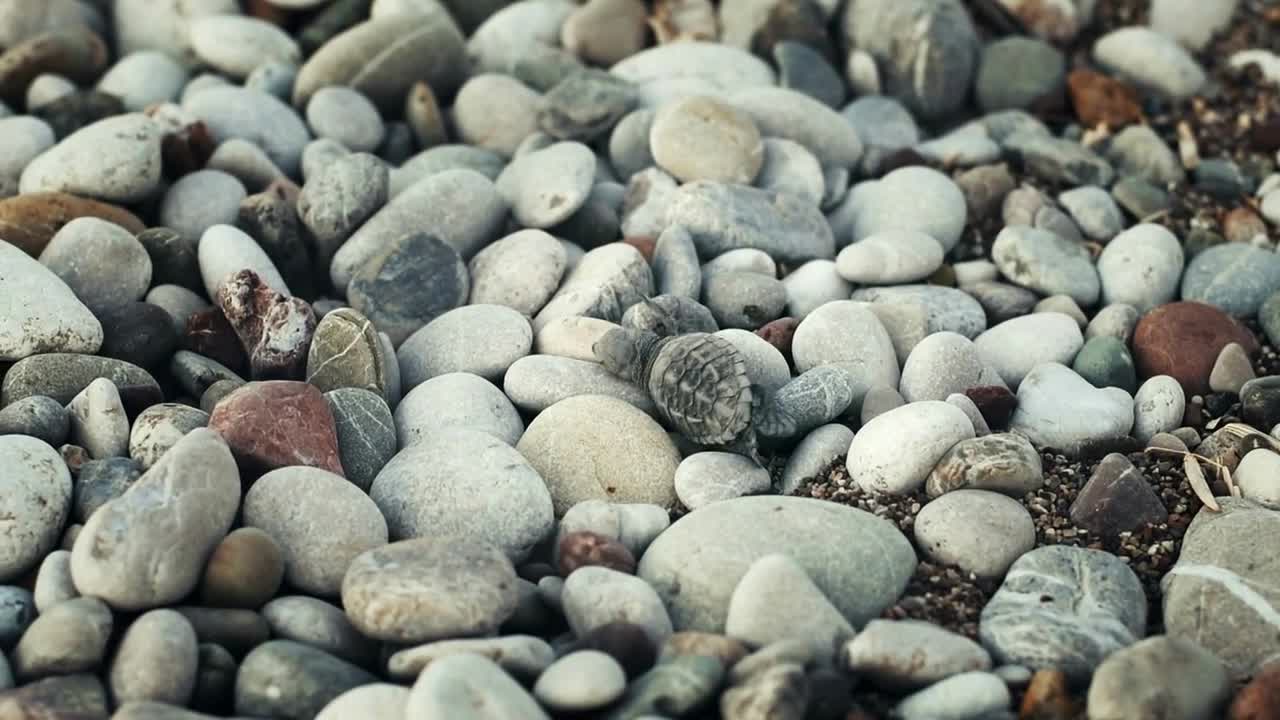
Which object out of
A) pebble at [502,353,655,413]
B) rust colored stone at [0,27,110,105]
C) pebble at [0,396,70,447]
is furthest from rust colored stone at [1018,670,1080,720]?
rust colored stone at [0,27,110,105]

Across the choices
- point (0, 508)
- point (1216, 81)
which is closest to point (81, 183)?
point (0, 508)

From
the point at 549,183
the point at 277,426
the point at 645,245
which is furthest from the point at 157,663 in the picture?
Result: the point at 549,183

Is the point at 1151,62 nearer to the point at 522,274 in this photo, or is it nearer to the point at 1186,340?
the point at 1186,340

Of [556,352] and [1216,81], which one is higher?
[1216,81]

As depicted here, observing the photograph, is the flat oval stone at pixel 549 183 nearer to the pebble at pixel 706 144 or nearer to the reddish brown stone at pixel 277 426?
the pebble at pixel 706 144

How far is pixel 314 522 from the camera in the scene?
3.20m

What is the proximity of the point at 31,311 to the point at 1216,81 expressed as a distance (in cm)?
455

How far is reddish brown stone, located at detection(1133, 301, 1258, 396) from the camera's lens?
4078mm

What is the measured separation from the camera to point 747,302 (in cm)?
420

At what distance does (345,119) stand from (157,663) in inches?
105

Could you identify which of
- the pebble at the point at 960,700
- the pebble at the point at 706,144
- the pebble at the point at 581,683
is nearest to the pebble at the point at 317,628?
the pebble at the point at 581,683

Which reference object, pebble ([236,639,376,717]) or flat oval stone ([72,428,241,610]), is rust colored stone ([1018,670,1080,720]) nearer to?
pebble ([236,639,376,717])

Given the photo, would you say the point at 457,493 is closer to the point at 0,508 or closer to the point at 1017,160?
the point at 0,508

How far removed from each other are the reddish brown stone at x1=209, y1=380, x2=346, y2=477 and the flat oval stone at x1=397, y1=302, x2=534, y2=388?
1.70 feet
